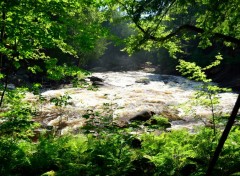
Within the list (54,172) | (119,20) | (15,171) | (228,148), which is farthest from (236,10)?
(15,171)

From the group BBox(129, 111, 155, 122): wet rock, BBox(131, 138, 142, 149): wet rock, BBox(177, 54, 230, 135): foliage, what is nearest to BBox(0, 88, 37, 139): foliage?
BBox(131, 138, 142, 149): wet rock

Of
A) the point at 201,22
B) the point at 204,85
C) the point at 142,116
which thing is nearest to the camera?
the point at 201,22

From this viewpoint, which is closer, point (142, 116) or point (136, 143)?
point (136, 143)

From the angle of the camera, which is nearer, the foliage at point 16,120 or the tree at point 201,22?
the tree at point 201,22

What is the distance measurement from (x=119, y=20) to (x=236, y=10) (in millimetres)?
4500

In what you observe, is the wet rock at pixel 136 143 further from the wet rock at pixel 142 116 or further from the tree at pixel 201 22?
the wet rock at pixel 142 116

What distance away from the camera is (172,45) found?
9.87 meters

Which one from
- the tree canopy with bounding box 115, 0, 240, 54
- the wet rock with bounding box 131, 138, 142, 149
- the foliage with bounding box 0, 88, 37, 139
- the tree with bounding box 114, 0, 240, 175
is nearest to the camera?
the tree with bounding box 114, 0, 240, 175

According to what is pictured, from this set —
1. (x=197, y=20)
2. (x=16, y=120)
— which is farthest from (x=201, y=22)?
(x=16, y=120)

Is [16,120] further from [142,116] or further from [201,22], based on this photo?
[142,116]

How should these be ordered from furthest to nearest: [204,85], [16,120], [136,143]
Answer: [136,143] → [204,85] → [16,120]

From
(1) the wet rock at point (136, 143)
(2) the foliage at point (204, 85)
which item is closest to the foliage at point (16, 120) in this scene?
(1) the wet rock at point (136, 143)

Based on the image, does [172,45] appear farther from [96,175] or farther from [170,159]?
[96,175]

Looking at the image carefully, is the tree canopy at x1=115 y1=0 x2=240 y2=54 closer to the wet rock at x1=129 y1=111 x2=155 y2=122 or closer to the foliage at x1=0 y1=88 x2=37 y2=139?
the foliage at x1=0 y1=88 x2=37 y2=139
